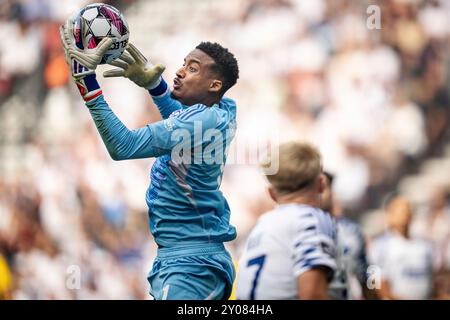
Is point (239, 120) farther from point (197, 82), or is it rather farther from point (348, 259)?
point (348, 259)

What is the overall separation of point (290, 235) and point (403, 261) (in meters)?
4.87

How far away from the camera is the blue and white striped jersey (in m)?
4.24

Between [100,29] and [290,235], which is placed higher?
[100,29]

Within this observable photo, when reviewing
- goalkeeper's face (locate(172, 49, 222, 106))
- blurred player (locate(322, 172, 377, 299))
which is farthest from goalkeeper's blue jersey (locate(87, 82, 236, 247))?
blurred player (locate(322, 172, 377, 299))

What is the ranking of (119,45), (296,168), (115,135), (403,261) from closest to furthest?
1. (296,168)
2. (115,135)
3. (119,45)
4. (403,261)

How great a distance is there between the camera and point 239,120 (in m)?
10.4

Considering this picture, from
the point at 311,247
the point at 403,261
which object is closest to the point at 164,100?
the point at 311,247

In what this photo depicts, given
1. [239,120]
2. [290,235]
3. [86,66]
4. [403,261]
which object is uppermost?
[239,120]

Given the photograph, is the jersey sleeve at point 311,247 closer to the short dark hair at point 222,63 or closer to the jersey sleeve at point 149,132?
the jersey sleeve at point 149,132

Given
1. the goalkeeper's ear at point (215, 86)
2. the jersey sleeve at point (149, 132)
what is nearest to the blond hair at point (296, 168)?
the jersey sleeve at point (149, 132)

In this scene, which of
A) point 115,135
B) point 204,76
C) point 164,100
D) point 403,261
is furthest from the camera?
point 403,261

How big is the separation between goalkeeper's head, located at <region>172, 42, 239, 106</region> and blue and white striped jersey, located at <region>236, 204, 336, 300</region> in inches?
65.7

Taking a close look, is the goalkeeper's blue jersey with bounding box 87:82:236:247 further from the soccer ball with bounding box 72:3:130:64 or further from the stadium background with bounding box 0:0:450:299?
the stadium background with bounding box 0:0:450:299
